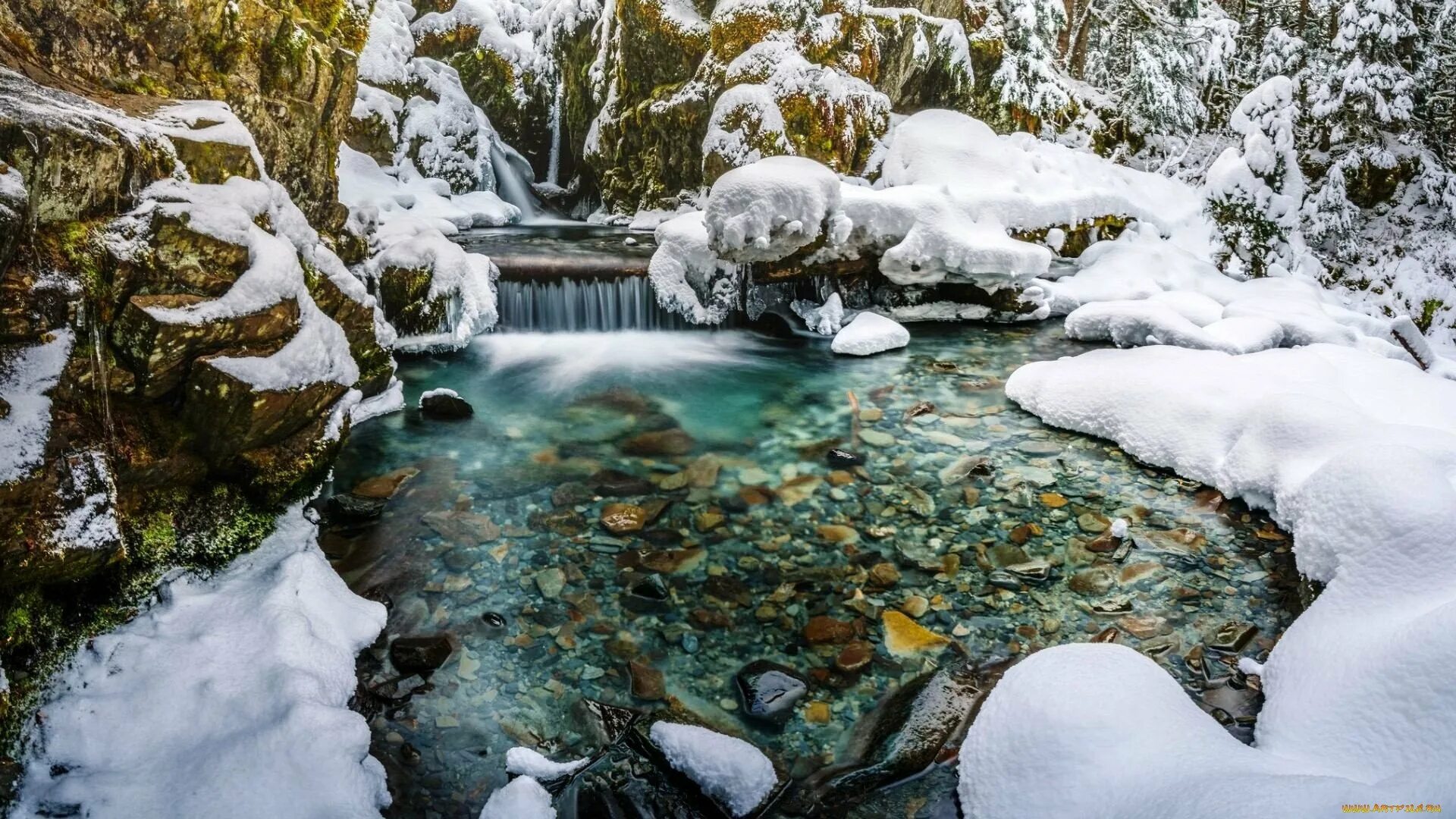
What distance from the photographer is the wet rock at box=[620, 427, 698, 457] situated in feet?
20.5

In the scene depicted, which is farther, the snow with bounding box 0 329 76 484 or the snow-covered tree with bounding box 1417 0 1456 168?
the snow-covered tree with bounding box 1417 0 1456 168

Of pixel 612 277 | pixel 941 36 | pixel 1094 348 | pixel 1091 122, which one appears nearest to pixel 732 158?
pixel 612 277

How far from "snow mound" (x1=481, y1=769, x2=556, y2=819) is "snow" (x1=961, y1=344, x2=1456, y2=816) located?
162 centimetres

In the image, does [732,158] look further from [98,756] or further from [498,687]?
[98,756]

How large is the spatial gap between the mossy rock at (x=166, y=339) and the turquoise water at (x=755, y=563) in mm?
1422

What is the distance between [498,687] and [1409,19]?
17961mm

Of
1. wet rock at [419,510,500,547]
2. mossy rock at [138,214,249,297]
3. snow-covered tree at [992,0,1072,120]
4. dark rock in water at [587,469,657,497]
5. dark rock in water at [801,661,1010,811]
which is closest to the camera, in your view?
dark rock in water at [801,661,1010,811]

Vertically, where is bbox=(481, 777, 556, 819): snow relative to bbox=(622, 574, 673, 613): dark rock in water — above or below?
above

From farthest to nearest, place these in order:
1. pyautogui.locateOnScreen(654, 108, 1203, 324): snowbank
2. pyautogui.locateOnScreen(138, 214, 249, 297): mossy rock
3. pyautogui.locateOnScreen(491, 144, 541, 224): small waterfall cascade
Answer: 1. pyautogui.locateOnScreen(491, 144, 541, 224): small waterfall cascade
2. pyautogui.locateOnScreen(654, 108, 1203, 324): snowbank
3. pyautogui.locateOnScreen(138, 214, 249, 297): mossy rock

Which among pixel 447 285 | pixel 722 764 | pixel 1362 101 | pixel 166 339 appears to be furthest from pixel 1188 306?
pixel 166 339

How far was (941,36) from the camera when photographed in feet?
49.4

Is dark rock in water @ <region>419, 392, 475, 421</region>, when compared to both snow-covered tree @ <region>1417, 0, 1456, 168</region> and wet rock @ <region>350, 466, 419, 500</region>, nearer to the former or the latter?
wet rock @ <region>350, 466, 419, 500</region>

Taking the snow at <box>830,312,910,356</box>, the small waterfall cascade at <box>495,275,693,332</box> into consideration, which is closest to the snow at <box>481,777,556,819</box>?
the snow at <box>830,312,910,356</box>

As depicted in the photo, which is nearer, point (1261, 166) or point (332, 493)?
point (332, 493)
